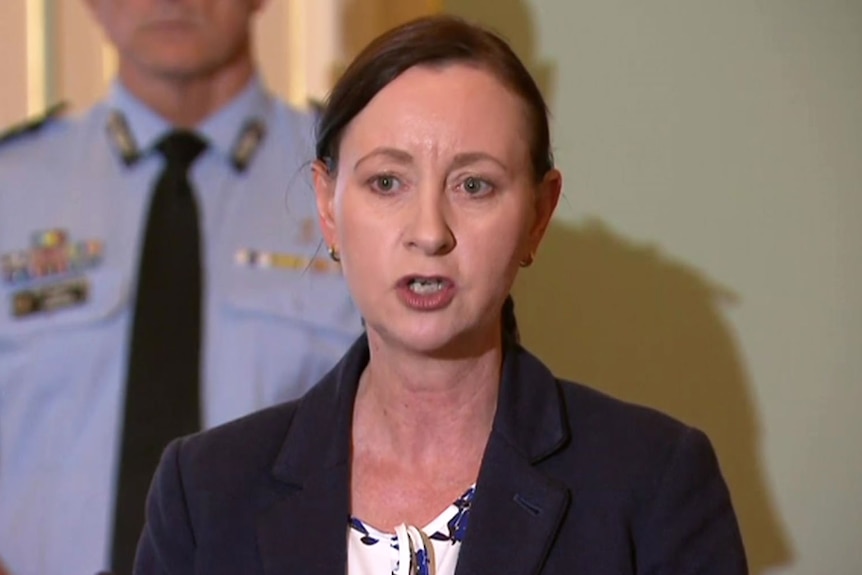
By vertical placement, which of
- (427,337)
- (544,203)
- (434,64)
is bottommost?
(427,337)

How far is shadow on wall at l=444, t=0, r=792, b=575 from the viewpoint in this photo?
5.82ft

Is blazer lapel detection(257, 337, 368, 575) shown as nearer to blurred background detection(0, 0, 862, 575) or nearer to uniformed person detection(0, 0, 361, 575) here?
uniformed person detection(0, 0, 361, 575)

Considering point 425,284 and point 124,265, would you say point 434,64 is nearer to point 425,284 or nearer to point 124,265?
point 425,284

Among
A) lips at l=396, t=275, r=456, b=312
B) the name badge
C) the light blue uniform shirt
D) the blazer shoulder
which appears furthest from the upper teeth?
the name badge

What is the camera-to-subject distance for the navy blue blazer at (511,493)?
1113 mm

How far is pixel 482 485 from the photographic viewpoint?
1142mm

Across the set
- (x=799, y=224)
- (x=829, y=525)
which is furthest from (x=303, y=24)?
(x=829, y=525)

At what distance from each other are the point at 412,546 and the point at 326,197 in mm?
329

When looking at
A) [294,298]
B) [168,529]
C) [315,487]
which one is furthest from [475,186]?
[294,298]

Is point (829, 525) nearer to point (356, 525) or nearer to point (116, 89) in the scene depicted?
point (356, 525)

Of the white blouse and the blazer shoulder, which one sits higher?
the blazer shoulder

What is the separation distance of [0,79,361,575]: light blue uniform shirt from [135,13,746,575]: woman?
0.37 meters

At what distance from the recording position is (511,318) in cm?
128

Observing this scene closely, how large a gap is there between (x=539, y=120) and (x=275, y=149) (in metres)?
0.56
